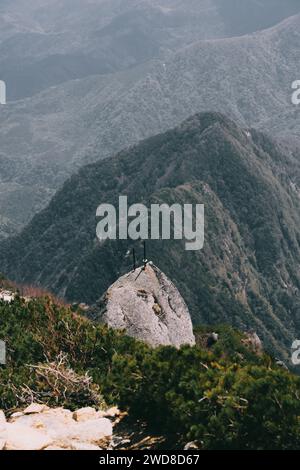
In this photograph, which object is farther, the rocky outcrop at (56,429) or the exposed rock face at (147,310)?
the exposed rock face at (147,310)

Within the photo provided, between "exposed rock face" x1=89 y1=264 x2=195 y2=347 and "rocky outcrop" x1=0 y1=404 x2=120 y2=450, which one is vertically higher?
"exposed rock face" x1=89 y1=264 x2=195 y2=347

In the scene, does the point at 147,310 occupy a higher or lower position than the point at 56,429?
higher

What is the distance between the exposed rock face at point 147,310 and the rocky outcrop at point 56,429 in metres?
17.5

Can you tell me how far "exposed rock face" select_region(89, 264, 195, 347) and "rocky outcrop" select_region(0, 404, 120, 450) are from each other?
57.4ft

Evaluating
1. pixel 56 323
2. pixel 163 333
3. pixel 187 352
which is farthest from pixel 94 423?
pixel 163 333

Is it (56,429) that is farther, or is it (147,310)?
(147,310)

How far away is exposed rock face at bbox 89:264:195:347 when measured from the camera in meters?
50.4

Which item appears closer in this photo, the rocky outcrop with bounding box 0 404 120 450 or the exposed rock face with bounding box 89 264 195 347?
the rocky outcrop with bounding box 0 404 120 450

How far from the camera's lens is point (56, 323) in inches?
1534

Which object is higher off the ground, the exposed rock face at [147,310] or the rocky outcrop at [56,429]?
the exposed rock face at [147,310]

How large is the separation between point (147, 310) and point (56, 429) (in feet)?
84.1

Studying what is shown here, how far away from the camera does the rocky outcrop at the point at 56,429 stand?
2567cm

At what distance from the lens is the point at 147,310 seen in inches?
2076
